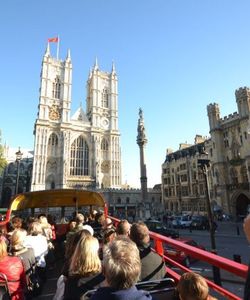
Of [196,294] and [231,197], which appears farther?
[231,197]

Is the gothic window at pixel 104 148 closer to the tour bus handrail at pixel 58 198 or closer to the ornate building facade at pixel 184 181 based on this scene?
the ornate building facade at pixel 184 181

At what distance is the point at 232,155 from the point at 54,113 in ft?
146

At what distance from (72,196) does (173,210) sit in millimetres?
50704

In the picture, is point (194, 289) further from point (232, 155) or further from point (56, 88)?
point (56, 88)

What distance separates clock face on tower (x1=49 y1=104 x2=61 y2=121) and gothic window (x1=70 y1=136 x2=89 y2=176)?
26.0 ft

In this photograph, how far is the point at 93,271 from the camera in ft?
8.95

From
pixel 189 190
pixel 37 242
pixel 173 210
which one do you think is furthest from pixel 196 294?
pixel 173 210

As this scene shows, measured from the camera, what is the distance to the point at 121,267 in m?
2.01

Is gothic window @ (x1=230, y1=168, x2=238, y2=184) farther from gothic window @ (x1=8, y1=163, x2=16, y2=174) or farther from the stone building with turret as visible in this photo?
gothic window @ (x1=8, y1=163, x2=16, y2=174)

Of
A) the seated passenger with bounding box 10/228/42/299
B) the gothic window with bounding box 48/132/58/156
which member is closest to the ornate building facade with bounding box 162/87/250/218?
the seated passenger with bounding box 10/228/42/299

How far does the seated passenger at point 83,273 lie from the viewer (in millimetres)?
2623

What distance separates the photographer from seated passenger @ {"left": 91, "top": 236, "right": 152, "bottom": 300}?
190 cm

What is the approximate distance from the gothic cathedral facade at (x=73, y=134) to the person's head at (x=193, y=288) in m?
58.7

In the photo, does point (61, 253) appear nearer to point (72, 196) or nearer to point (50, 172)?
point (72, 196)
